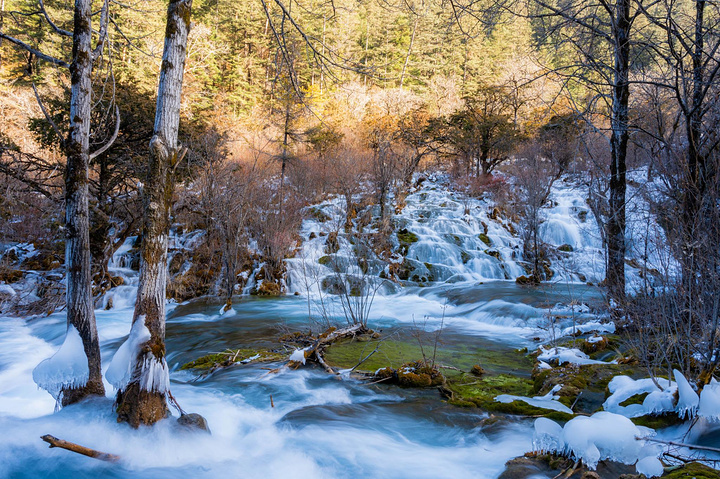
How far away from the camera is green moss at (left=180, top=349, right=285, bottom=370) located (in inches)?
267

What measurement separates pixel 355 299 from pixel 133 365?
6.04 m

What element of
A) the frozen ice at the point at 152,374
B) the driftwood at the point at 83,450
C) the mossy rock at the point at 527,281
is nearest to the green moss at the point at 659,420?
the frozen ice at the point at 152,374

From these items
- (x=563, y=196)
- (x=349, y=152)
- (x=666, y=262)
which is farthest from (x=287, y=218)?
(x=563, y=196)

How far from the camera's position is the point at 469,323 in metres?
10.5

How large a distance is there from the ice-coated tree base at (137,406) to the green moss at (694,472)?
3.82m

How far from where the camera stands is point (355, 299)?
30.1 ft

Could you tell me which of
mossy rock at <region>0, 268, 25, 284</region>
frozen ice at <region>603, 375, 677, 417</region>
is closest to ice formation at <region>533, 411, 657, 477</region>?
frozen ice at <region>603, 375, 677, 417</region>

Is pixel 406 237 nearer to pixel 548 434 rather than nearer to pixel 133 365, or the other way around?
pixel 548 434

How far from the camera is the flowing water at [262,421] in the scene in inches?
137

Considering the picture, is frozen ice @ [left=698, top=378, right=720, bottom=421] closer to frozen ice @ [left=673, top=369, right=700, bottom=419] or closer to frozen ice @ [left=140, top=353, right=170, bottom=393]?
frozen ice @ [left=673, top=369, right=700, bottom=419]

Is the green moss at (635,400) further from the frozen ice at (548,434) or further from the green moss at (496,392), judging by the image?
the frozen ice at (548,434)

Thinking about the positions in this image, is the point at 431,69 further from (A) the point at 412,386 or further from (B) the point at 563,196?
(A) the point at 412,386

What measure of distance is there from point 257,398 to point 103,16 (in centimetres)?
450

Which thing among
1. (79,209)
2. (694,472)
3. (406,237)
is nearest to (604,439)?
(694,472)
